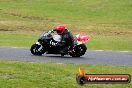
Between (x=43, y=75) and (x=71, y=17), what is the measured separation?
43.1 metres

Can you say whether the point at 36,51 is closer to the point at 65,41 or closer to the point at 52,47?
the point at 52,47

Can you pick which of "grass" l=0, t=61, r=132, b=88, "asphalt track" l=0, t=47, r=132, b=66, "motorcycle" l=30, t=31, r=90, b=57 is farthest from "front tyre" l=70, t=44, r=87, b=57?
"grass" l=0, t=61, r=132, b=88

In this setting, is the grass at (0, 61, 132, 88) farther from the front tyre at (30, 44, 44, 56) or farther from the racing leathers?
the front tyre at (30, 44, 44, 56)

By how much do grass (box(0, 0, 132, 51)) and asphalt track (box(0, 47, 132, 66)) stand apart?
14.3m

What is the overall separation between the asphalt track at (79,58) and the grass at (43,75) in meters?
1.83

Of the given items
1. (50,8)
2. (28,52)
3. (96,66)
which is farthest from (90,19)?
(96,66)

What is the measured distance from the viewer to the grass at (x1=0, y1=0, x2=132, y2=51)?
4206 centimetres

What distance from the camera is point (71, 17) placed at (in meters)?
56.5

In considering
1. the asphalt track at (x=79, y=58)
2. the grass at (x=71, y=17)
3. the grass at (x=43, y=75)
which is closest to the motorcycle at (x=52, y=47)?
the asphalt track at (x=79, y=58)

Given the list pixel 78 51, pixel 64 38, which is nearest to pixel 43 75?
pixel 64 38

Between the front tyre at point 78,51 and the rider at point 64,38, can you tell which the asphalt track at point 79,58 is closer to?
the front tyre at point 78,51

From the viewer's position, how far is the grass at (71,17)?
138ft

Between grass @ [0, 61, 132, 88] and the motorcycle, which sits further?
the motorcycle

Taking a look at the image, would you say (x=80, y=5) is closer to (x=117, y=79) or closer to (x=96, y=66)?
(x=96, y=66)
